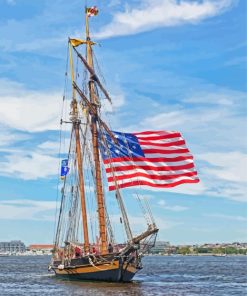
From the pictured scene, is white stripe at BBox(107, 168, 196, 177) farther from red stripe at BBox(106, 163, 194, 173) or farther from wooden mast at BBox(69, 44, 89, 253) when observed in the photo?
wooden mast at BBox(69, 44, 89, 253)

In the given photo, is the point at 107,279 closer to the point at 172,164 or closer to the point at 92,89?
the point at 172,164

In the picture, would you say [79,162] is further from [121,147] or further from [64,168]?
[121,147]

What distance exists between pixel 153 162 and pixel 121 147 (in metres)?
6.35

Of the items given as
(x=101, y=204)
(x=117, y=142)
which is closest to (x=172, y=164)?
(x=117, y=142)

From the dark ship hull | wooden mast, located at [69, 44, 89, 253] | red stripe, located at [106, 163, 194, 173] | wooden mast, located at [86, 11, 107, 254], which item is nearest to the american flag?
red stripe, located at [106, 163, 194, 173]

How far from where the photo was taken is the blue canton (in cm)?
6344

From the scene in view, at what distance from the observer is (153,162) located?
6175cm

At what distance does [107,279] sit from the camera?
66.9m

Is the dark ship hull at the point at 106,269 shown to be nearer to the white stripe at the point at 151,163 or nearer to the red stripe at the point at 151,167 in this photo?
the red stripe at the point at 151,167

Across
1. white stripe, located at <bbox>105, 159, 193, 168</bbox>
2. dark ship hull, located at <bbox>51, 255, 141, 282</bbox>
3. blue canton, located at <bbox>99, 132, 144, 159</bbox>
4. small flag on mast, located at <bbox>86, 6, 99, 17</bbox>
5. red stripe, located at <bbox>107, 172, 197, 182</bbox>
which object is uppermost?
small flag on mast, located at <bbox>86, 6, 99, 17</bbox>

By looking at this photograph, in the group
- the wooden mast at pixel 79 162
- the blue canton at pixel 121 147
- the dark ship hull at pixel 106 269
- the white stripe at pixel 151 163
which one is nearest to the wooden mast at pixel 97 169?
the blue canton at pixel 121 147

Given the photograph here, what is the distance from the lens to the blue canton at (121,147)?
63.4 meters

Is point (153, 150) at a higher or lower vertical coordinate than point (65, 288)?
higher

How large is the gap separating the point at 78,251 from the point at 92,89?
742 inches
